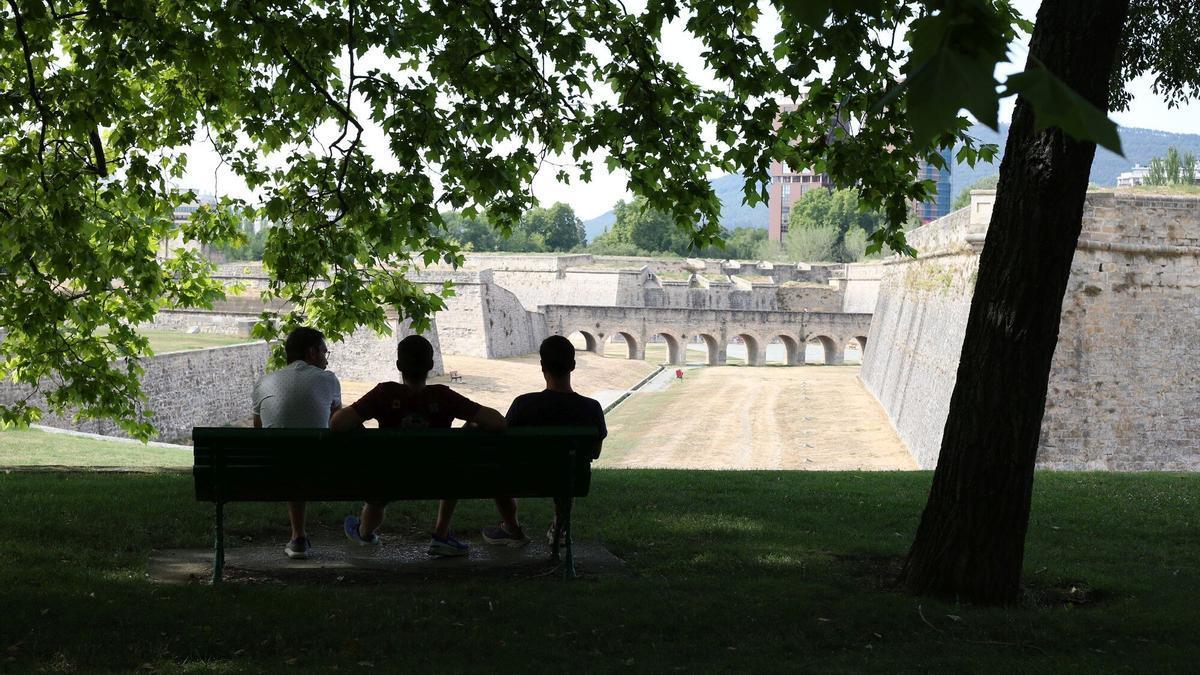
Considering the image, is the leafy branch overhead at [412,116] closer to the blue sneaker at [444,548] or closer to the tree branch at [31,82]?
the tree branch at [31,82]

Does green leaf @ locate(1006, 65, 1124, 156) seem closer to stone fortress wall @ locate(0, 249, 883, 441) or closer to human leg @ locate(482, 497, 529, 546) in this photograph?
human leg @ locate(482, 497, 529, 546)

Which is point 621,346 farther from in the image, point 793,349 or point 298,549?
point 298,549

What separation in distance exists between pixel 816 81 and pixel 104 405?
266 inches

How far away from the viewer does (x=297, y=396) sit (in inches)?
222

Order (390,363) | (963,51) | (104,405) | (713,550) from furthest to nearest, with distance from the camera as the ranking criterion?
(390,363) → (104,405) → (713,550) → (963,51)

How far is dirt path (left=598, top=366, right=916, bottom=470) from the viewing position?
25266 mm

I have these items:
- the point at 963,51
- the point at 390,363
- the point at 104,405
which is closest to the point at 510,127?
the point at 104,405

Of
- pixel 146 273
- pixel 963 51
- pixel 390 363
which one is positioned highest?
pixel 963 51

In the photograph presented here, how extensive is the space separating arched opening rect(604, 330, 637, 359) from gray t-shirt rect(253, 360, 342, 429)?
173 feet

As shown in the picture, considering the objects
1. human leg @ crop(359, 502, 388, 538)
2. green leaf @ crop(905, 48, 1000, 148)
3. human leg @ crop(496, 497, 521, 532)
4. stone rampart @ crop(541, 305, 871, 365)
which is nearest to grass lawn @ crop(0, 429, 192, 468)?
human leg @ crop(359, 502, 388, 538)

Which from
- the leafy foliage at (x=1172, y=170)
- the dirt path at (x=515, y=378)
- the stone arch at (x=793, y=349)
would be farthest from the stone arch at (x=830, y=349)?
the leafy foliage at (x=1172, y=170)

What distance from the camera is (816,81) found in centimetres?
740

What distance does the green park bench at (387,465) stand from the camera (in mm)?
4996

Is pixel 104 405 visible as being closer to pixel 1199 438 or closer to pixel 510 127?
pixel 510 127
